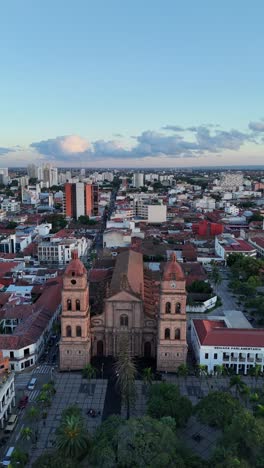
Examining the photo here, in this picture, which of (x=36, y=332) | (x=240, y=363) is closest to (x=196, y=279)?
(x=240, y=363)

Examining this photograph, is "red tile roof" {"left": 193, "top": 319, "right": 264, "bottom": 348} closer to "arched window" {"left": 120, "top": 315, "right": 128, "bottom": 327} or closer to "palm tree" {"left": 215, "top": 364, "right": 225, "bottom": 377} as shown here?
"palm tree" {"left": 215, "top": 364, "right": 225, "bottom": 377}

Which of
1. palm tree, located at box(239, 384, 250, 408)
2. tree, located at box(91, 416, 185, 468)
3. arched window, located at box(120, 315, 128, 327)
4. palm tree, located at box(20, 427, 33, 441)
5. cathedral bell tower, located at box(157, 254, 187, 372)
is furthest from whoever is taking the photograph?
arched window, located at box(120, 315, 128, 327)

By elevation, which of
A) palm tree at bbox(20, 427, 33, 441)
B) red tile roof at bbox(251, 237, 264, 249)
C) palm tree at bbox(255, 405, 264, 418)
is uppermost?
red tile roof at bbox(251, 237, 264, 249)

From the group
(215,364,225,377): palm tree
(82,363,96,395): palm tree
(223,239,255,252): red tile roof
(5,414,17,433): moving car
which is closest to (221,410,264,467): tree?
(215,364,225,377): palm tree

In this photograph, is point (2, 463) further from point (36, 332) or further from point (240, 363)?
point (240, 363)

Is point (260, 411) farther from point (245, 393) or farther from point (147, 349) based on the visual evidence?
point (147, 349)

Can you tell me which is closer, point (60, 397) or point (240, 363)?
point (60, 397)
